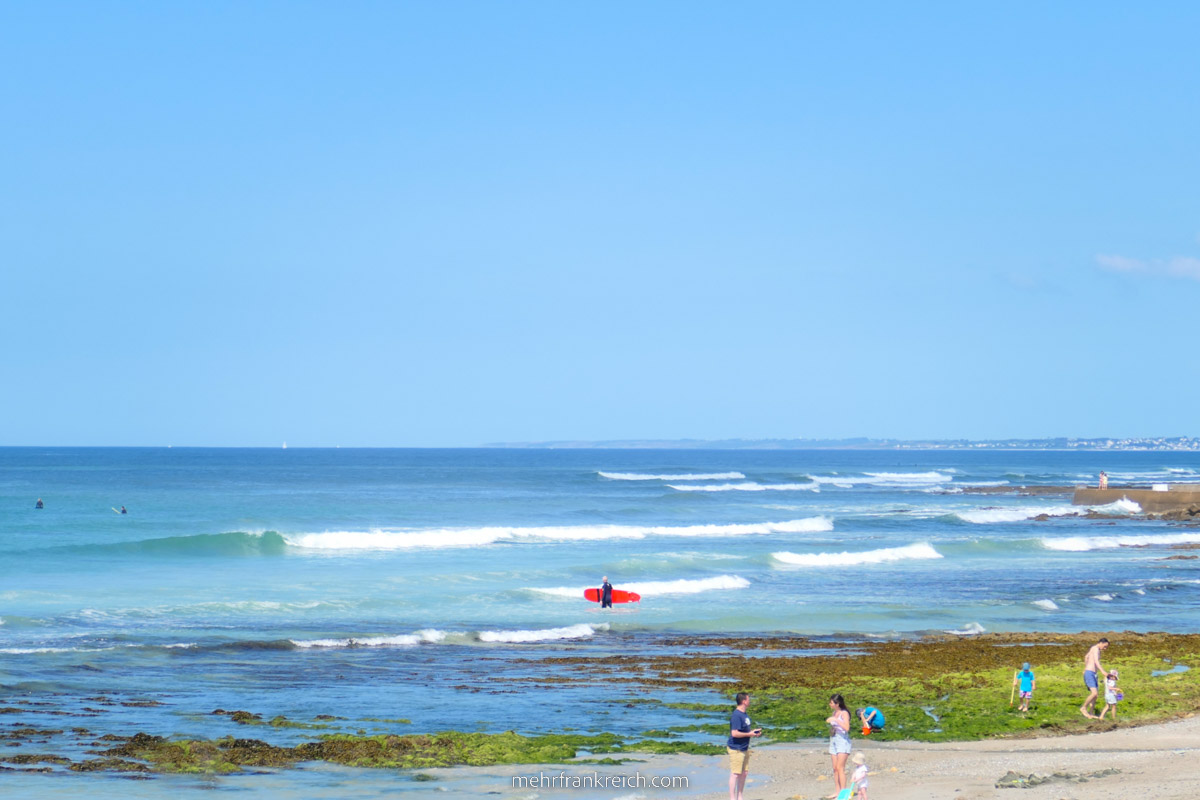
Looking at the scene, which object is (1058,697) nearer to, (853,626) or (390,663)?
(853,626)

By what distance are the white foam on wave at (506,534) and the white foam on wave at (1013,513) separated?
9060 mm

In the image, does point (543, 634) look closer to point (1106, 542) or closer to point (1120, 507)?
point (1106, 542)

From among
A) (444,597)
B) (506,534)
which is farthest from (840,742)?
(506,534)

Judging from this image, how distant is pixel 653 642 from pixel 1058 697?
28.5 feet

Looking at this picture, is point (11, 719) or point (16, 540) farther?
point (16, 540)

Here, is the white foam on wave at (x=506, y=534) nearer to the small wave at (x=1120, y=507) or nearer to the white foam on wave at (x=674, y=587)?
the white foam on wave at (x=674, y=587)

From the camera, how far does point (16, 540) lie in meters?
43.2

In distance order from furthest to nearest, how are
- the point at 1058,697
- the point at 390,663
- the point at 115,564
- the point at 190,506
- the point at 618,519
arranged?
the point at 190,506 → the point at 618,519 → the point at 115,564 → the point at 390,663 → the point at 1058,697

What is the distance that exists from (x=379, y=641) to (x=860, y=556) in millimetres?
22828

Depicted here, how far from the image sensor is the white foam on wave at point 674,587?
31.8 meters

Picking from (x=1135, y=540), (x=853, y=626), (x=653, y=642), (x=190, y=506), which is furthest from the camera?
(x=190, y=506)

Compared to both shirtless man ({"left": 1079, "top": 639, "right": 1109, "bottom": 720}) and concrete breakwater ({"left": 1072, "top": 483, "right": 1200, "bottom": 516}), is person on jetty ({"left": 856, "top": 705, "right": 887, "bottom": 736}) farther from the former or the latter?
concrete breakwater ({"left": 1072, "top": 483, "right": 1200, "bottom": 516})

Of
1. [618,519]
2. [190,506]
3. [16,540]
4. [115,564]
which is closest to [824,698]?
[115,564]

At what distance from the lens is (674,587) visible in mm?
33500
